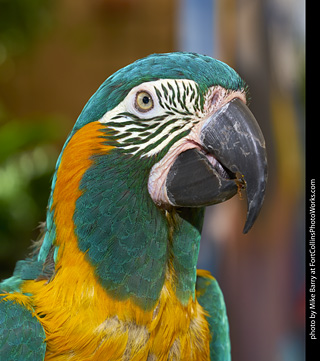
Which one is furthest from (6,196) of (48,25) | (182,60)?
(182,60)

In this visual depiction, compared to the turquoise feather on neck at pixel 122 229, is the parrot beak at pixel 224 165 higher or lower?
higher

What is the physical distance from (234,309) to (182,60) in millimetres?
2277

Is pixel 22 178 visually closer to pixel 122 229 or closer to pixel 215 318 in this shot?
pixel 215 318

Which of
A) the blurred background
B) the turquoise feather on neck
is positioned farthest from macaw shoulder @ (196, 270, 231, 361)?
the blurred background

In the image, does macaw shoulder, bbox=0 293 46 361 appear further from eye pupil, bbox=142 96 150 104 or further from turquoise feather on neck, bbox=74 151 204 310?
eye pupil, bbox=142 96 150 104

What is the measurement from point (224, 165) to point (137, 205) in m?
0.24

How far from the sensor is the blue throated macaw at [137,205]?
3.80ft

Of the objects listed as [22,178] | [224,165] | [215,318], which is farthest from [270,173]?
[22,178]

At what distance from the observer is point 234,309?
3125 mm

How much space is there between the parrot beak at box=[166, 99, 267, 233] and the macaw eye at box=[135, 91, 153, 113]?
0.14 metres

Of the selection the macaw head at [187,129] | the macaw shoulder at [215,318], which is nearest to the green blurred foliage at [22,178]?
the macaw shoulder at [215,318]

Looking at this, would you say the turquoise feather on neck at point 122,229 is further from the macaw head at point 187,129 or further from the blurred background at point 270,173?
the blurred background at point 270,173

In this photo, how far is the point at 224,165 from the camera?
1158 mm
